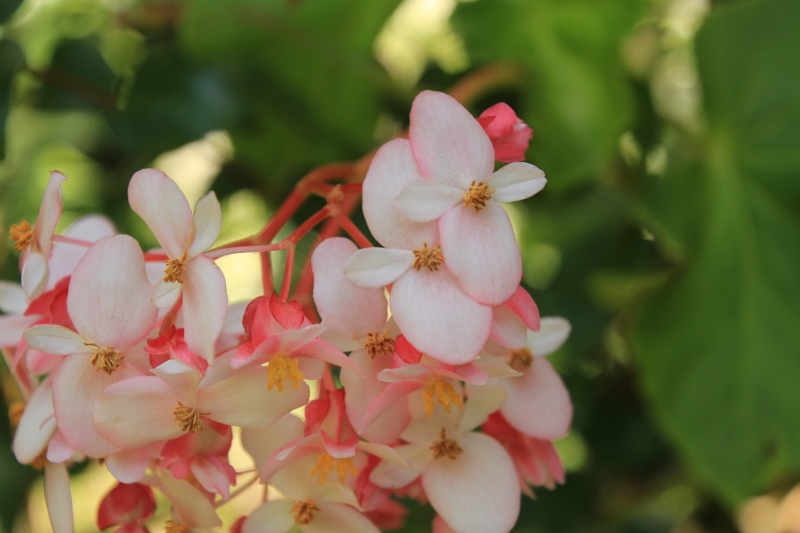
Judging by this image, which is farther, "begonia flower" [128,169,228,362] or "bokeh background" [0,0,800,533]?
"bokeh background" [0,0,800,533]

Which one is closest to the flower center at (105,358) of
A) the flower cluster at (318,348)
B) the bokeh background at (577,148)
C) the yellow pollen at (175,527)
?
the flower cluster at (318,348)

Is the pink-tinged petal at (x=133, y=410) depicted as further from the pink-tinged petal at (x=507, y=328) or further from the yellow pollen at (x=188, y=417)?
the pink-tinged petal at (x=507, y=328)

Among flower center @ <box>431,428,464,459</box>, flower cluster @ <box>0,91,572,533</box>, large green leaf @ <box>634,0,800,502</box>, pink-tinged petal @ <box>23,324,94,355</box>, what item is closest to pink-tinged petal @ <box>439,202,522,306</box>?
flower cluster @ <box>0,91,572,533</box>

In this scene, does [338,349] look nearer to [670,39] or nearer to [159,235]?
[159,235]

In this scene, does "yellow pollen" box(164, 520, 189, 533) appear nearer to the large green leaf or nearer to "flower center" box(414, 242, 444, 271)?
"flower center" box(414, 242, 444, 271)

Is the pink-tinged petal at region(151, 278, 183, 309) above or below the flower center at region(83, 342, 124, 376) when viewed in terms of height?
above

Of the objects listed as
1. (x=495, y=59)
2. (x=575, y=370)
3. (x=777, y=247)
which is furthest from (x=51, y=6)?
(x=777, y=247)
